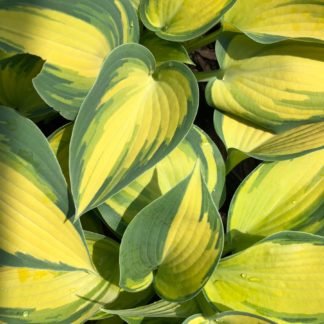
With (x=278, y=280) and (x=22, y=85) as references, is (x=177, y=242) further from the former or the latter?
(x=22, y=85)

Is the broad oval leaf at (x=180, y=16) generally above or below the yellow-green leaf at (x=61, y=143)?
above

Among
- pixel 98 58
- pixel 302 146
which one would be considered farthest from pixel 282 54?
pixel 98 58

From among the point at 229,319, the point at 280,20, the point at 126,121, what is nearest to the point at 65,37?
the point at 126,121

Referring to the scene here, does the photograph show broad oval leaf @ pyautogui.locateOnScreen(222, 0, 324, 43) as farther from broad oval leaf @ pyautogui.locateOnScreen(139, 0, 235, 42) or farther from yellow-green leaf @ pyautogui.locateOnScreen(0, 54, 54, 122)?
yellow-green leaf @ pyautogui.locateOnScreen(0, 54, 54, 122)

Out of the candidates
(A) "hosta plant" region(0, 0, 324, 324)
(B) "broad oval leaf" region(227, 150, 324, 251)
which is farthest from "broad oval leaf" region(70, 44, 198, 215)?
(B) "broad oval leaf" region(227, 150, 324, 251)

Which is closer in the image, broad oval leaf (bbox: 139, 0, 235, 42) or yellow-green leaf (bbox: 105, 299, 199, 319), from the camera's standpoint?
yellow-green leaf (bbox: 105, 299, 199, 319)

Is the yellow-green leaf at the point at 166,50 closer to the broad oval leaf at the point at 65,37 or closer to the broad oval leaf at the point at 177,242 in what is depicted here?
the broad oval leaf at the point at 65,37

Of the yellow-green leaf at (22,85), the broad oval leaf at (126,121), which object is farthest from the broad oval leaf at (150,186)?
the yellow-green leaf at (22,85)
